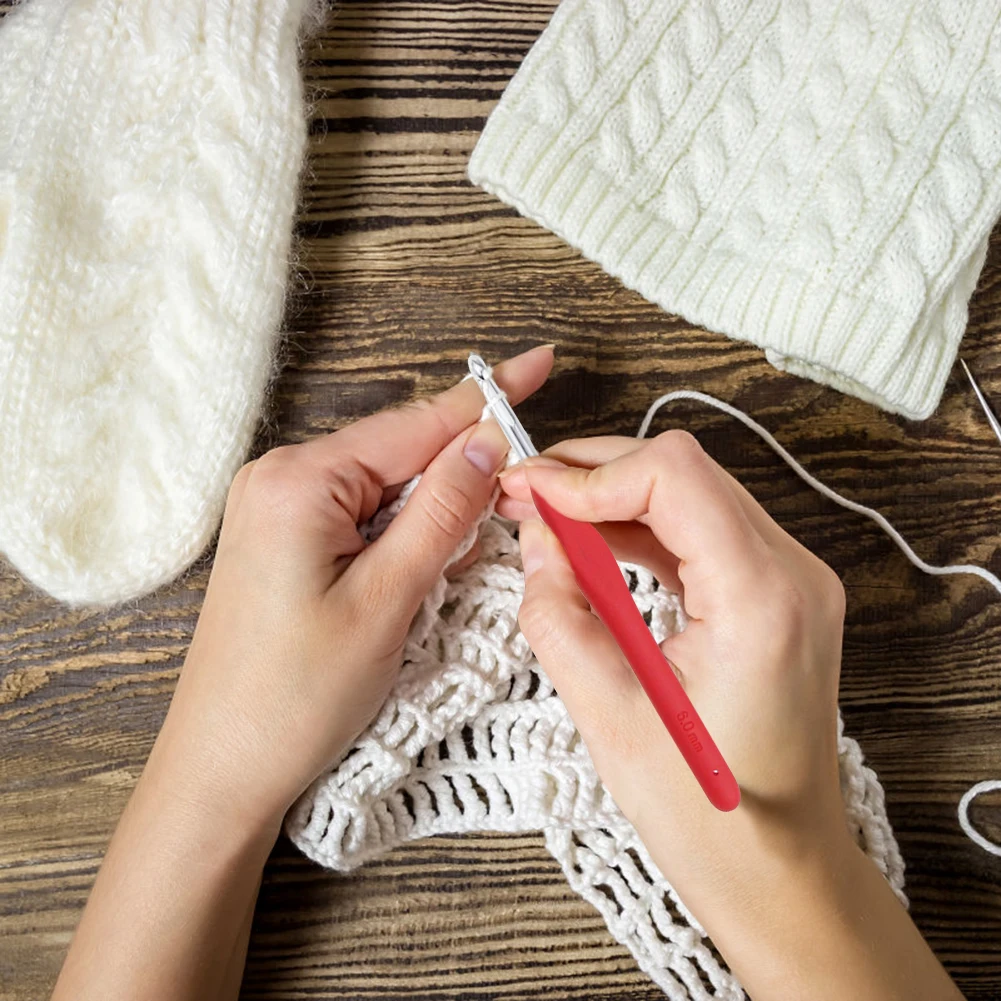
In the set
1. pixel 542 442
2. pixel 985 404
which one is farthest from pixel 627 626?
pixel 985 404

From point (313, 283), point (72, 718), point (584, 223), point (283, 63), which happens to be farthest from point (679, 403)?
point (72, 718)

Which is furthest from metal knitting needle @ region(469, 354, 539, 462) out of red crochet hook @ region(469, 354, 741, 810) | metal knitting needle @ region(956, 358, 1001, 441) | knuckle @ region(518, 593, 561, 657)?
metal knitting needle @ region(956, 358, 1001, 441)

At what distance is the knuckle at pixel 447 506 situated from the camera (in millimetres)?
646

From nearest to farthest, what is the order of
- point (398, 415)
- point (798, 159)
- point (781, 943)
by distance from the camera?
point (781, 943) < point (398, 415) < point (798, 159)

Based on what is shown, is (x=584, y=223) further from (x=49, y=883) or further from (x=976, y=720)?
(x=49, y=883)

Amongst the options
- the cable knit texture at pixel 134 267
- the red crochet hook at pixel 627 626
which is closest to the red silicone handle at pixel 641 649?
the red crochet hook at pixel 627 626

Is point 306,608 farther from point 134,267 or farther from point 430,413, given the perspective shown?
point 134,267

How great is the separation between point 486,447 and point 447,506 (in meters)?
0.06

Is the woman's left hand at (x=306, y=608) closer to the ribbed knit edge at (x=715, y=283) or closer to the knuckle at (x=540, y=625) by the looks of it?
the knuckle at (x=540, y=625)

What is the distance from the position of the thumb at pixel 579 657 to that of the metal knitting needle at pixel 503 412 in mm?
90

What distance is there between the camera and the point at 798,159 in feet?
2.65

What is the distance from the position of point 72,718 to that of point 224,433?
286 mm

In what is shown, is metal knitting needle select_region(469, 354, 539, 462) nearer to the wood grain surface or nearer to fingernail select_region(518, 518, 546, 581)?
fingernail select_region(518, 518, 546, 581)

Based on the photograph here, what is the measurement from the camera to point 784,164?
811mm
